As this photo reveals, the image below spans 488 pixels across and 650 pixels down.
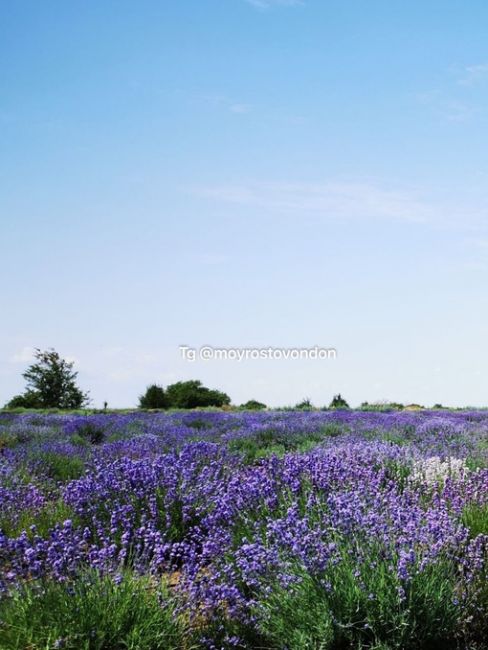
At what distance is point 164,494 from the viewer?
5.17 metres

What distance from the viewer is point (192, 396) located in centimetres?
2534

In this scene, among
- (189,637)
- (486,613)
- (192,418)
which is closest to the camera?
(189,637)

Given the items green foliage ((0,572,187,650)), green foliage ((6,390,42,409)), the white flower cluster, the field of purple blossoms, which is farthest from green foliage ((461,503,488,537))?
green foliage ((6,390,42,409))

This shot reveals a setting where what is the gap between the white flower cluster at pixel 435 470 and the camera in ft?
18.6

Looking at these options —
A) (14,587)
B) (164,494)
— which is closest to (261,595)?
(14,587)

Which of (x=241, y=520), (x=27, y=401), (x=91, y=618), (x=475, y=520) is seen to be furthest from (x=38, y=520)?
(x=27, y=401)

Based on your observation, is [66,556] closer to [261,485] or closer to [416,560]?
[261,485]

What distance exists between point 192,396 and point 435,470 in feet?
64.3

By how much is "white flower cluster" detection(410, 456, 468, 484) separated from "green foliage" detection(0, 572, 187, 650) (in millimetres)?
2821

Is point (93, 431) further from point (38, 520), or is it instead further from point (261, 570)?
point (261, 570)

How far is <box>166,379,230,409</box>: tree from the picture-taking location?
2512 cm

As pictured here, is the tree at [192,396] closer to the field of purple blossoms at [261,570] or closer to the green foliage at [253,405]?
the green foliage at [253,405]

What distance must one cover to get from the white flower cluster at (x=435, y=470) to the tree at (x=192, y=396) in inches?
739

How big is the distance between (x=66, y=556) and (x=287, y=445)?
6.81 meters
